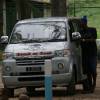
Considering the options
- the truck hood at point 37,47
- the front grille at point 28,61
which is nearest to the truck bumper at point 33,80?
the front grille at point 28,61

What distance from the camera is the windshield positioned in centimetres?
1531

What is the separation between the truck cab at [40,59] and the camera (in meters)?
14.6

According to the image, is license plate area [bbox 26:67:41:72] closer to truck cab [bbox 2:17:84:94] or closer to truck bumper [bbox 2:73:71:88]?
truck cab [bbox 2:17:84:94]

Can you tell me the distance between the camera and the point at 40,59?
14.6 metres

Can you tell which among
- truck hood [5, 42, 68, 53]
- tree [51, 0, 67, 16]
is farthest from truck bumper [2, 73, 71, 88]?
tree [51, 0, 67, 16]

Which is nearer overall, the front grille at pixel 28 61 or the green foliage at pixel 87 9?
the front grille at pixel 28 61

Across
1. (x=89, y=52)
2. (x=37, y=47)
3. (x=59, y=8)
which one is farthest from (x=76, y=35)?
(x=59, y=8)

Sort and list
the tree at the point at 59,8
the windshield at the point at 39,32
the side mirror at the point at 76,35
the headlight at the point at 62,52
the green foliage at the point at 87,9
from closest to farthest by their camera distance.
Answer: the headlight at the point at 62,52
the side mirror at the point at 76,35
the windshield at the point at 39,32
the tree at the point at 59,8
the green foliage at the point at 87,9

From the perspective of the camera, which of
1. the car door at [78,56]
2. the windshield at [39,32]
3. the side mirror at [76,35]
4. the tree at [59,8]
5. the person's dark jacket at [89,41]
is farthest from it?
the tree at [59,8]

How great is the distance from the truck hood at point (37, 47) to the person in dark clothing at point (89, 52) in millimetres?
1098

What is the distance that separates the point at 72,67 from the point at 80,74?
0.87 m

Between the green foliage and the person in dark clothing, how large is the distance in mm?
17489

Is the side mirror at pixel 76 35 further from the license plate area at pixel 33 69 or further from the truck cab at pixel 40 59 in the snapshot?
the license plate area at pixel 33 69

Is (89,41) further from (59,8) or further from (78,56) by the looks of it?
(59,8)
